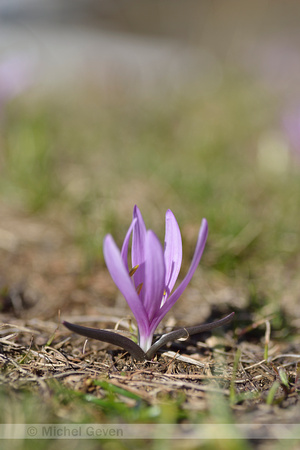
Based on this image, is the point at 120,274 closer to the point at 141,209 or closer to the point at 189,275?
the point at 189,275

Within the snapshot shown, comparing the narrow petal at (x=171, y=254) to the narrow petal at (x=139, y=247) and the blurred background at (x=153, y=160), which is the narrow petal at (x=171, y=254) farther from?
the blurred background at (x=153, y=160)

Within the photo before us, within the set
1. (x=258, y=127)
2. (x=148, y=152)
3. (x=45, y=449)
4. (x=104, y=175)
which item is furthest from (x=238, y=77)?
(x=45, y=449)

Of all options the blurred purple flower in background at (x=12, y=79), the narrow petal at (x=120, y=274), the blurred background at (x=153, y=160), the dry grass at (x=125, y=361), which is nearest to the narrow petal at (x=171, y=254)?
the narrow petal at (x=120, y=274)

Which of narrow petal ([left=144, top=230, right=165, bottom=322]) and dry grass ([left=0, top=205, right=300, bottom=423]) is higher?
narrow petal ([left=144, top=230, right=165, bottom=322])

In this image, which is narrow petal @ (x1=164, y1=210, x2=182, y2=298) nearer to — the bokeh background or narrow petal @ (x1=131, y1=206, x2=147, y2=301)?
narrow petal @ (x1=131, y1=206, x2=147, y2=301)

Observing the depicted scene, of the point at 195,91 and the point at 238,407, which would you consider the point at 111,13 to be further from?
the point at 238,407

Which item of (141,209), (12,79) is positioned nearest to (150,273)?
(141,209)

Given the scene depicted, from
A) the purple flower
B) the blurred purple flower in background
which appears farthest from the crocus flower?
the blurred purple flower in background
